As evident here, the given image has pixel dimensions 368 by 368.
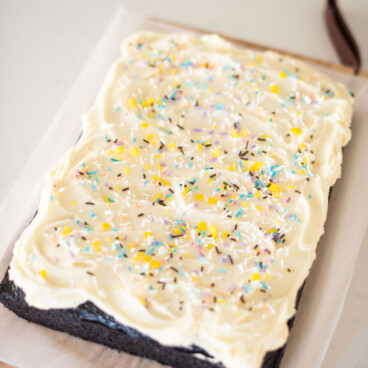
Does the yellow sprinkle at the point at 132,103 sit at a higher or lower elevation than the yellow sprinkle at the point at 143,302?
higher

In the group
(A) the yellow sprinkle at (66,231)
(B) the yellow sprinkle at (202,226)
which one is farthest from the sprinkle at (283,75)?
(A) the yellow sprinkle at (66,231)

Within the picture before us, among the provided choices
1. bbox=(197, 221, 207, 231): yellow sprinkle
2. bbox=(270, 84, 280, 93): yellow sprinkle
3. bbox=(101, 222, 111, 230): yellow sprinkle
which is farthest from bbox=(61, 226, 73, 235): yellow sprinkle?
bbox=(270, 84, 280, 93): yellow sprinkle

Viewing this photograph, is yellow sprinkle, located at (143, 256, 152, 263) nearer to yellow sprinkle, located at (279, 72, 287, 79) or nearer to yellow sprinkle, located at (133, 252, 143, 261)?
yellow sprinkle, located at (133, 252, 143, 261)

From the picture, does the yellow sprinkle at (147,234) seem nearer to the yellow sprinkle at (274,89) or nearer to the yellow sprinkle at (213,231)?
the yellow sprinkle at (213,231)

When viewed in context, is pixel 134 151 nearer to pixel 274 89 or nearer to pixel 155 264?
pixel 155 264

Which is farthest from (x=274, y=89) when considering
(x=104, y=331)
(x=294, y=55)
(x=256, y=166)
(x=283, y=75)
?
(x=104, y=331)
